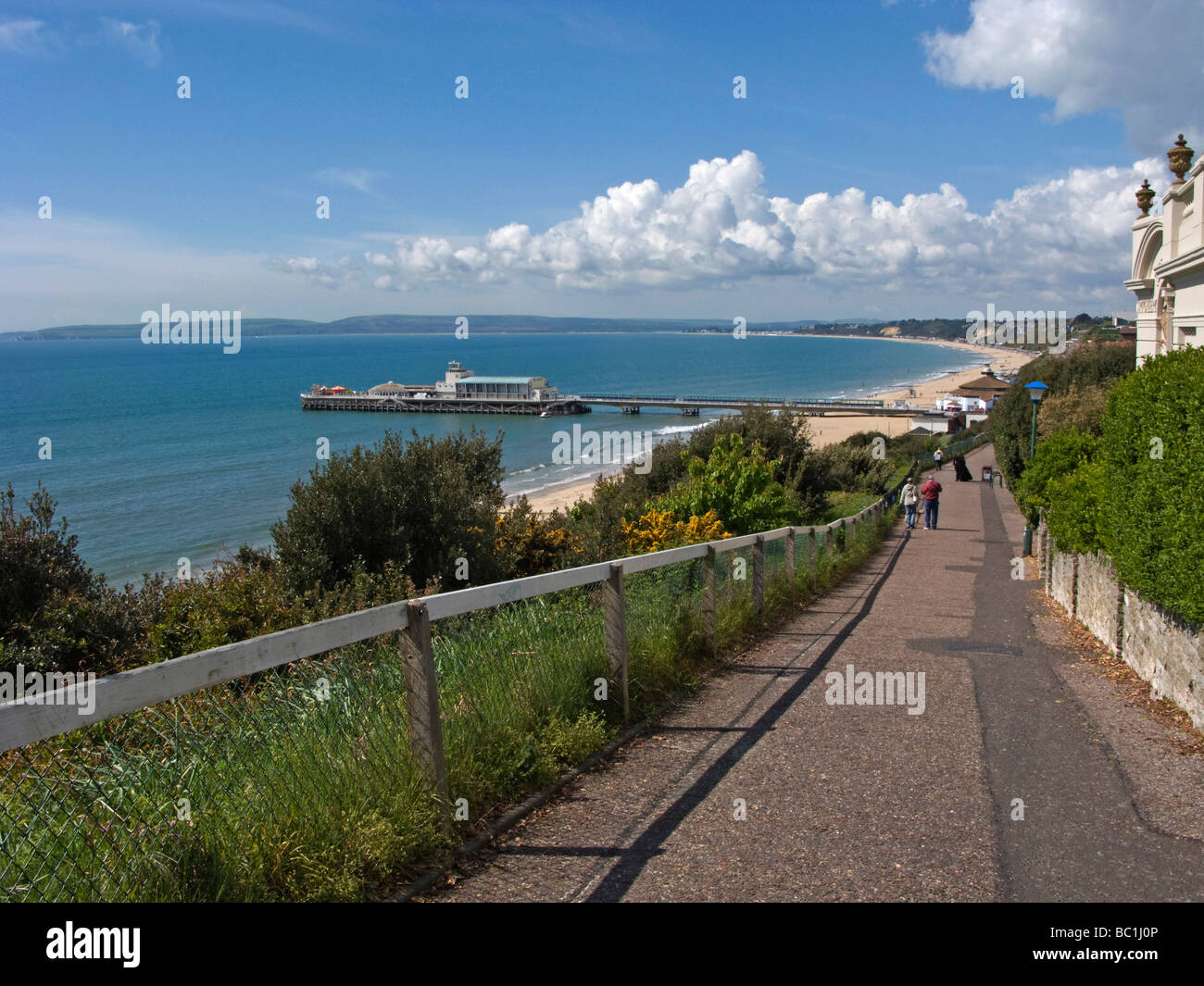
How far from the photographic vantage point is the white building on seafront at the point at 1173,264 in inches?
663

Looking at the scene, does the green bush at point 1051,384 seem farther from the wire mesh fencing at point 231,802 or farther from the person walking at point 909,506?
the wire mesh fencing at point 231,802

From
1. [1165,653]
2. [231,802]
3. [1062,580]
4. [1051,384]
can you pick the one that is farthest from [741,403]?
[231,802]

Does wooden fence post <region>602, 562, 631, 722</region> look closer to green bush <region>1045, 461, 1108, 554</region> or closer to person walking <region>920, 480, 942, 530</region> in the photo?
green bush <region>1045, 461, 1108, 554</region>

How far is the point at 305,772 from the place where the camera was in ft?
12.3

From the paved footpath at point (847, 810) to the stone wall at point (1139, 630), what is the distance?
72cm

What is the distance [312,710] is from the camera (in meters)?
4.05

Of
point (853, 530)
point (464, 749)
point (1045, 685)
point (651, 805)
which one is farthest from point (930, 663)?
point (853, 530)

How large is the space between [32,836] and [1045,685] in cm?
764

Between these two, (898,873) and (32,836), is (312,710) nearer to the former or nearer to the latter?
(32,836)

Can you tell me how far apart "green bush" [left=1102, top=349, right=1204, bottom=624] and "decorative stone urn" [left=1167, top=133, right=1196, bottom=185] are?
11.5 meters

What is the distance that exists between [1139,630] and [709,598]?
3949 mm

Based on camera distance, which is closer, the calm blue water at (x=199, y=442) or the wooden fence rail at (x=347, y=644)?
the wooden fence rail at (x=347, y=644)

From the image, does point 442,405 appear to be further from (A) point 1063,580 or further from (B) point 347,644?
(B) point 347,644

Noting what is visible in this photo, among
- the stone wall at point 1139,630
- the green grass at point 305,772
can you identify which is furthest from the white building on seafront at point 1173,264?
the green grass at point 305,772
